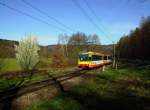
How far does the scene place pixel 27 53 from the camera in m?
52.7

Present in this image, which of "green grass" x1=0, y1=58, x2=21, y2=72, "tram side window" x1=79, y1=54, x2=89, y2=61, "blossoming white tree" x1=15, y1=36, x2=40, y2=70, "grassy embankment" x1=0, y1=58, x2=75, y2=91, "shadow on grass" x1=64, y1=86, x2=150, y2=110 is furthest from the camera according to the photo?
"blossoming white tree" x1=15, y1=36, x2=40, y2=70

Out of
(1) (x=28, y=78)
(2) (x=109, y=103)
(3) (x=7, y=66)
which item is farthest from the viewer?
(3) (x=7, y=66)

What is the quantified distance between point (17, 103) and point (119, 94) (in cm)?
637

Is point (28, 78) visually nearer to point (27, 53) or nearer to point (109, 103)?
point (109, 103)

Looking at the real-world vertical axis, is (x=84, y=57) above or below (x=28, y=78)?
above

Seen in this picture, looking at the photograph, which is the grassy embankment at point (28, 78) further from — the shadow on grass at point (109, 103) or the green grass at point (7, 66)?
the shadow on grass at point (109, 103)

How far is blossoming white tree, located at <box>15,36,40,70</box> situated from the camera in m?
51.3

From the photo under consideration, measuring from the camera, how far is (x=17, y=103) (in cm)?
1130

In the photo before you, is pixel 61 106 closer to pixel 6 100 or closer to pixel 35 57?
pixel 6 100

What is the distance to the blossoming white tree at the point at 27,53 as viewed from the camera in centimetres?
5128

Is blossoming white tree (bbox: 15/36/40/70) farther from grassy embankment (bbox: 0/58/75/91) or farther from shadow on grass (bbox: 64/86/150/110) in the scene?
shadow on grass (bbox: 64/86/150/110)

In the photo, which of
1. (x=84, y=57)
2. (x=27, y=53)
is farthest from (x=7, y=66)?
(x=84, y=57)

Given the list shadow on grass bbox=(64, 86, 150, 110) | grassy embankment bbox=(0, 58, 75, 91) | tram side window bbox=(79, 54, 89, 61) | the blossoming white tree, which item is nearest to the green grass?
grassy embankment bbox=(0, 58, 75, 91)

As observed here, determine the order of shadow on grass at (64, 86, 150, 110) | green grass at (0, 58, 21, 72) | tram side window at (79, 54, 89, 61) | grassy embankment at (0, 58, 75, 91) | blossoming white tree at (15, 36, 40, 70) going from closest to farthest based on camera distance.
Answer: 1. shadow on grass at (64, 86, 150, 110)
2. grassy embankment at (0, 58, 75, 91)
3. tram side window at (79, 54, 89, 61)
4. green grass at (0, 58, 21, 72)
5. blossoming white tree at (15, 36, 40, 70)
